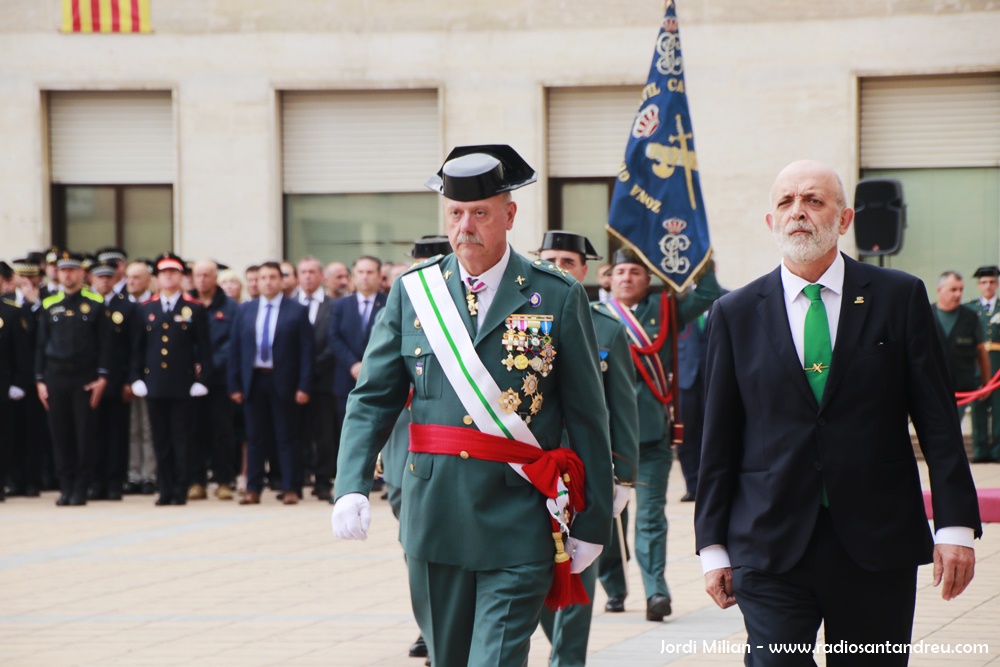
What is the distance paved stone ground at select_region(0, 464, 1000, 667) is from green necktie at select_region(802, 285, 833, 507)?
2.96 metres

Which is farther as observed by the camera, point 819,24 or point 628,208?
point 819,24

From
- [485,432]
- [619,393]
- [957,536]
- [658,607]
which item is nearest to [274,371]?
[658,607]

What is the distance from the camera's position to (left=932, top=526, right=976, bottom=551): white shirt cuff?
14.7 feet

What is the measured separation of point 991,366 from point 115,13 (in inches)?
482

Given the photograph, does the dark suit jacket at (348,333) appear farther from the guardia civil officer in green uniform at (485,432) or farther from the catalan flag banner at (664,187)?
the guardia civil officer in green uniform at (485,432)

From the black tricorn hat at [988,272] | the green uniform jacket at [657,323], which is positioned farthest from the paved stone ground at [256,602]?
the black tricorn hat at [988,272]

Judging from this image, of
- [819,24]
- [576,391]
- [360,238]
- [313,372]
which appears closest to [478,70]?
[360,238]

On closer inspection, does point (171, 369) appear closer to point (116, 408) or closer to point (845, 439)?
point (116, 408)

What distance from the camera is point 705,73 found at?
20.7 metres

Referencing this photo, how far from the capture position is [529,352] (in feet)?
16.7

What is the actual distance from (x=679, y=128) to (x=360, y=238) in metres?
12.3

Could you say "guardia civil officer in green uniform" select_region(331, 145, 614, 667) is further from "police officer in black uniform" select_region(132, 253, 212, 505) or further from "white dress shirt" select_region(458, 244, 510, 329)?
"police officer in black uniform" select_region(132, 253, 212, 505)

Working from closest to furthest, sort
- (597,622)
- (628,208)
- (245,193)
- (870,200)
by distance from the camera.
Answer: (597,622)
(628,208)
(870,200)
(245,193)

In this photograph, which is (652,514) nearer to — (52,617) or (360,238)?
(52,617)
